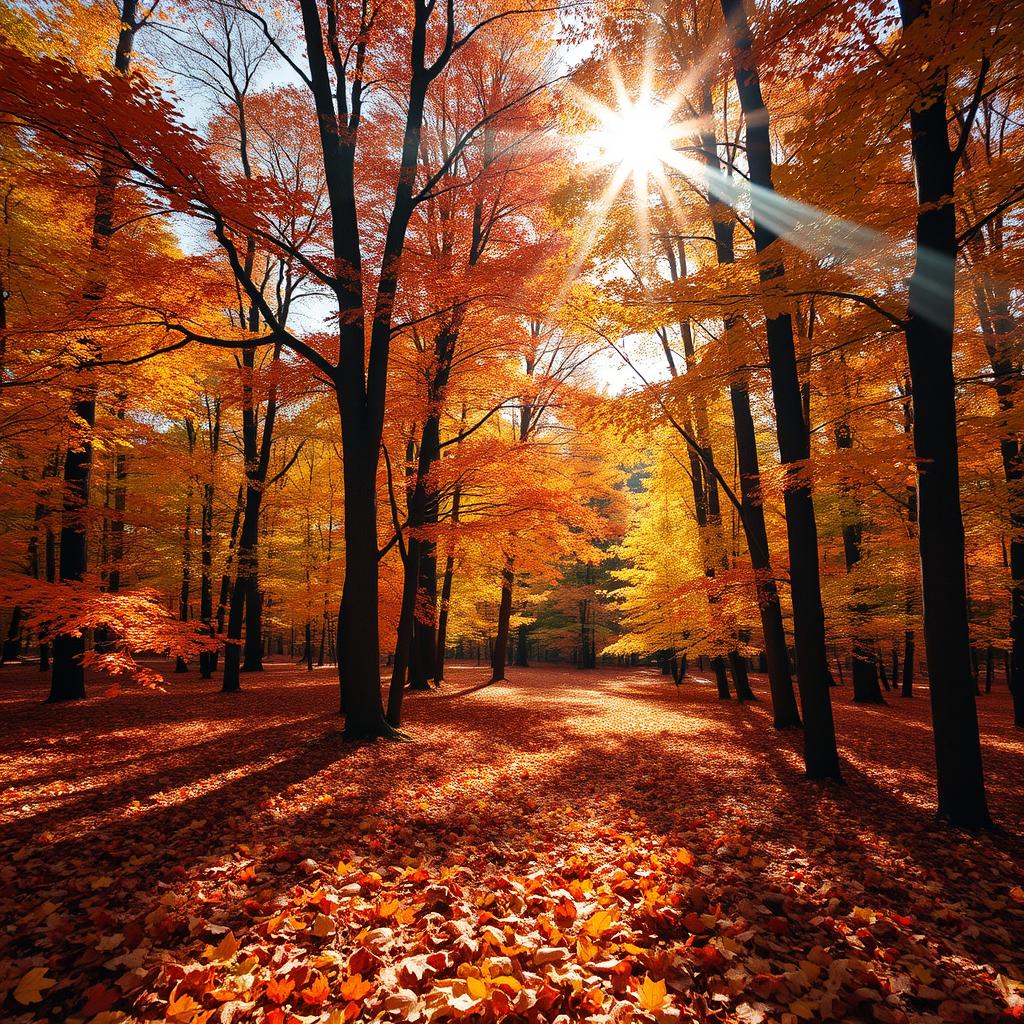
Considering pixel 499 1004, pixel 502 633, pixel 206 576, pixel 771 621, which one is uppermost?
pixel 206 576

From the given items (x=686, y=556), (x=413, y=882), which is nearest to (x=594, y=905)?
(x=413, y=882)

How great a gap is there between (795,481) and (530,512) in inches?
221

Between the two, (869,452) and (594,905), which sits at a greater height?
(869,452)

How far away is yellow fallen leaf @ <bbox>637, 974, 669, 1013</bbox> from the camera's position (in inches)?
84.7

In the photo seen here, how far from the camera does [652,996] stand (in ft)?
7.11

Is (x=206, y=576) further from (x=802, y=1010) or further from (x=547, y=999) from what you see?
(x=802, y=1010)

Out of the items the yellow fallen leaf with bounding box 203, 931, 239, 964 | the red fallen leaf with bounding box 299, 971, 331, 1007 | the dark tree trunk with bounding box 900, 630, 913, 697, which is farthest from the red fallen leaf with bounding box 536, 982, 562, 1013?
the dark tree trunk with bounding box 900, 630, 913, 697

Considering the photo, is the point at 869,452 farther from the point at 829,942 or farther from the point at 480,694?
the point at 480,694

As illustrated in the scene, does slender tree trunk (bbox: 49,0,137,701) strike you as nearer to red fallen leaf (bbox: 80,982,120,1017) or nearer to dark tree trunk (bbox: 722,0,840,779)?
red fallen leaf (bbox: 80,982,120,1017)

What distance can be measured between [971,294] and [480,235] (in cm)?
1068

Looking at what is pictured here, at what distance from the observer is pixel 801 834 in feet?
14.4

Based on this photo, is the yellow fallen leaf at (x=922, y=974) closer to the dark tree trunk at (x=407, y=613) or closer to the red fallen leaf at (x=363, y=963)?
the red fallen leaf at (x=363, y=963)

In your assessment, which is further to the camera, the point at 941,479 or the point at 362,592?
the point at 362,592

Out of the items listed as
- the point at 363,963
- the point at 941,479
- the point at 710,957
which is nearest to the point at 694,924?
the point at 710,957
